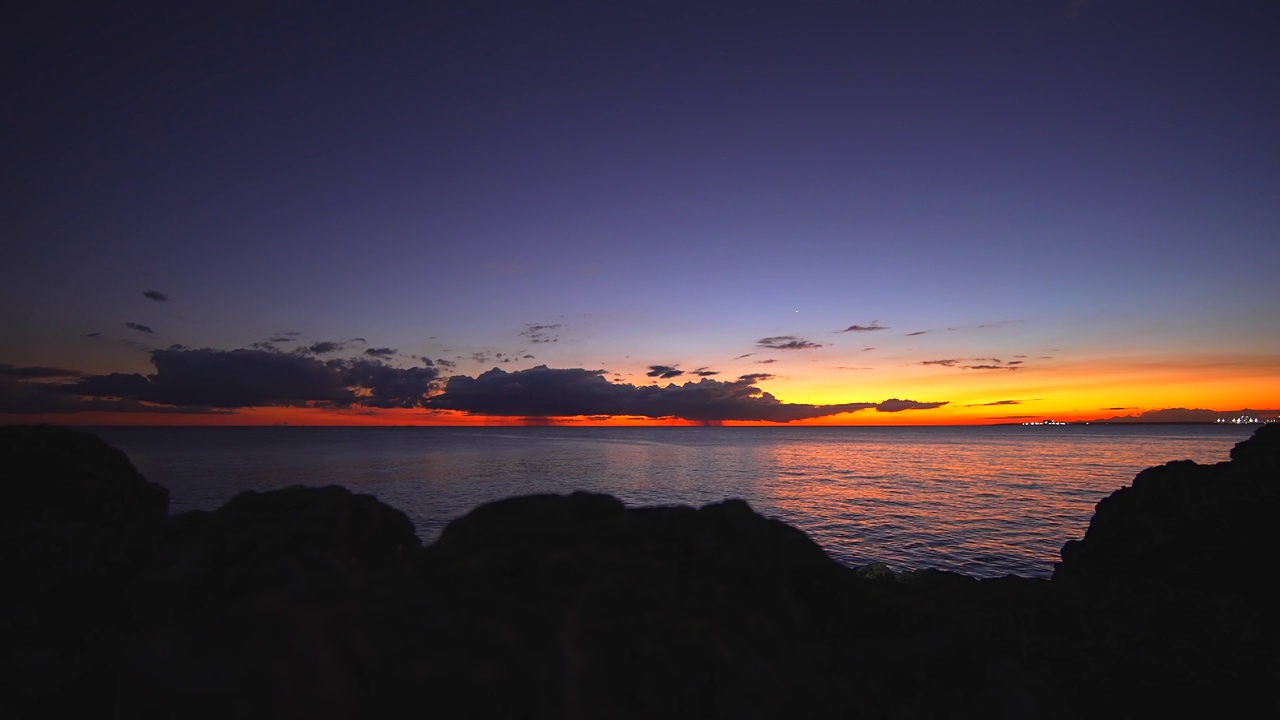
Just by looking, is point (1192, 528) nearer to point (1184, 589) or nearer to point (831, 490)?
point (1184, 589)

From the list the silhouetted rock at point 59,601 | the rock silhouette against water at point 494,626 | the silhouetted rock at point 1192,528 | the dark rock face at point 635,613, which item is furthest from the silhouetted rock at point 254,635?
the silhouetted rock at point 1192,528

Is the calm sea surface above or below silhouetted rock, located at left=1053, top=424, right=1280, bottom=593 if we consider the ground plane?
below

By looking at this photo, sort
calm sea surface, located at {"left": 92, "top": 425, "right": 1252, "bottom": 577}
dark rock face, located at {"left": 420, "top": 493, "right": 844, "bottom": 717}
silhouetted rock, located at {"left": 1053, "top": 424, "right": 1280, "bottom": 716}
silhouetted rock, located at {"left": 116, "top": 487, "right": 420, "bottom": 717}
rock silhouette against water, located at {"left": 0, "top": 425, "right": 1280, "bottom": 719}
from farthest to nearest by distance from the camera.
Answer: calm sea surface, located at {"left": 92, "top": 425, "right": 1252, "bottom": 577} → silhouetted rock, located at {"left": 1053, "top": 424, "right": 1280, "bottom": 716} → dark rock face, located at {"left": 420, "top": 493, "right": 844, "bottom": 717} → rock silhouette against water, located at {"left": 0, "top": 425, "right": 1280, "bottom": 719} → silhouetted rock, located at {"left": 116, "top": 487, "right": 420, "bottom": 717}

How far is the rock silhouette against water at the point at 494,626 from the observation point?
3818 millimetres

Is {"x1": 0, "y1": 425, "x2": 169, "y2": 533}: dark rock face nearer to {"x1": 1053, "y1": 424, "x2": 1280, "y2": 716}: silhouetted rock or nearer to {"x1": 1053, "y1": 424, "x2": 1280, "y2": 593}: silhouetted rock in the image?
{"x1": 1053, "y1": 424, "x2": 1280, "y2": 716}: silhouetted rock

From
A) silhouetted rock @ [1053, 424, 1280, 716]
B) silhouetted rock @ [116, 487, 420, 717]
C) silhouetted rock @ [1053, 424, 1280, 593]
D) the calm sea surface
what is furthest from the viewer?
the calm sea surface

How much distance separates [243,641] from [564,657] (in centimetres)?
215

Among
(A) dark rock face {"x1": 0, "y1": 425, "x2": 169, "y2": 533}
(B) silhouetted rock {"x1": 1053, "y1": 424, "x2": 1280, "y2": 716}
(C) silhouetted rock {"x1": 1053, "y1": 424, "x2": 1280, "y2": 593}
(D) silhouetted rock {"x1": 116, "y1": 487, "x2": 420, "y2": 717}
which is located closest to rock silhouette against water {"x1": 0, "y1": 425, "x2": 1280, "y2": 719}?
(D) silhouetted rock {"x1": 116, "y1": 487, "x2": 420, "y2": 717}

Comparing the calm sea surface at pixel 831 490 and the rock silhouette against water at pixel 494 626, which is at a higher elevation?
the rock silhouette against water at pixel 494 626

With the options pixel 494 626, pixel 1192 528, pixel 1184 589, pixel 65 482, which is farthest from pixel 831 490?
pixel 494 626

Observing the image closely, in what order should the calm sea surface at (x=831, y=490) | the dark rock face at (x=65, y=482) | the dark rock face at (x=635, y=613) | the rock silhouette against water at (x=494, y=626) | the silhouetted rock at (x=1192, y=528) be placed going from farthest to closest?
1. the calm sea surface at (x=831, y=490)
2. the silhouetted rock at (x=1192, y=528)
3. the dark rock face at (x=65, y=482)
4. the dark rock face at (x=635, y=613)
5. the rock silhouette against water at (x=494, y=626)

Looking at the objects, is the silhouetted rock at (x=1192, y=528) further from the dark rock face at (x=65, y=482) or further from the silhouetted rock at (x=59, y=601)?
the dark rock face at (x=65, y=482)

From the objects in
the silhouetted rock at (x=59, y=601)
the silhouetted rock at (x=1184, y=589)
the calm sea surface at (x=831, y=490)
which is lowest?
the calm sea surface at (x=831, y=490)

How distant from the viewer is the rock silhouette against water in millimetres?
3818
